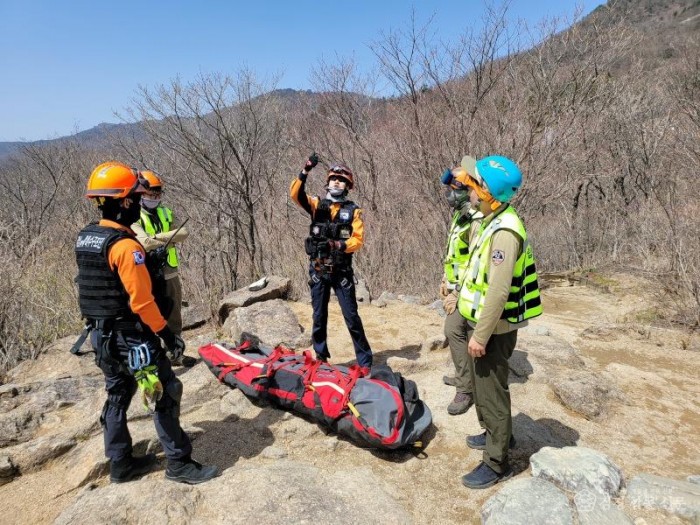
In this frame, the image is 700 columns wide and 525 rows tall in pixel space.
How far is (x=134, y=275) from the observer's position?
2.40 meters

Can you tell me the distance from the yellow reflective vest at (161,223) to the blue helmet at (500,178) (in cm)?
305

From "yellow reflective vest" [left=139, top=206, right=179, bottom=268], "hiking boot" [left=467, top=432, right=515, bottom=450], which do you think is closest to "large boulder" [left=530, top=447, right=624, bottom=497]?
"hiking boot" [left=467, top=432, right=515, bottom=450]

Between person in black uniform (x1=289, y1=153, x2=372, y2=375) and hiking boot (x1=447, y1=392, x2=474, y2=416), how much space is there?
903mm

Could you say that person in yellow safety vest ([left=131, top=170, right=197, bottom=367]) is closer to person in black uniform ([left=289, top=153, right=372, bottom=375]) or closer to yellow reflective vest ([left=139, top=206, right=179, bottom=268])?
yellow reflective vest ([left=139, top=206, right=179, bottom=268])

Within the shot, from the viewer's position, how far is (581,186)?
1137 centimetres

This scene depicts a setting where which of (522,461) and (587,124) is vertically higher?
(587,124)

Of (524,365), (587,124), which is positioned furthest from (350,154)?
(524,365)

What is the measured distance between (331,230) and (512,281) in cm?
200

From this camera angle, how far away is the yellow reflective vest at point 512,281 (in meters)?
2.44

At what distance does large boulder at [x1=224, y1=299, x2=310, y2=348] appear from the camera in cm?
532

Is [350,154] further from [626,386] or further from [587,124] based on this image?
[626,386]

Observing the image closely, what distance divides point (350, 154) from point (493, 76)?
533cm

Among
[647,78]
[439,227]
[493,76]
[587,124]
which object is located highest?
[647,78]

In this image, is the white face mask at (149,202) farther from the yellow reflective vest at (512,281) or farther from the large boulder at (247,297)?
the yellow reflective vest at (512,281)
